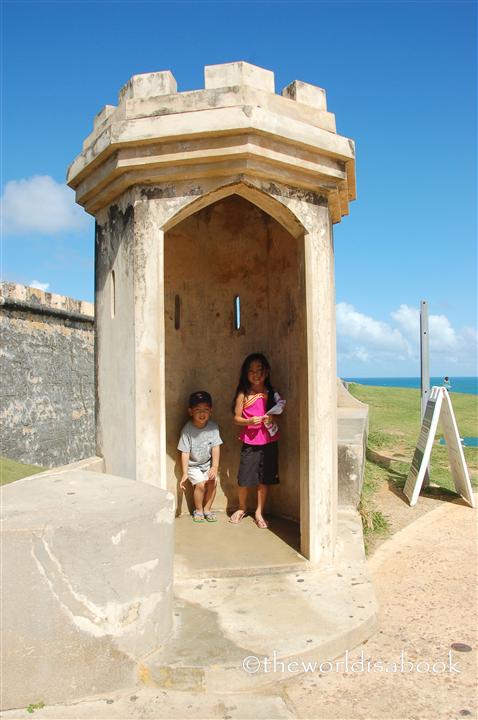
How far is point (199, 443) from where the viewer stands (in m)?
5.43

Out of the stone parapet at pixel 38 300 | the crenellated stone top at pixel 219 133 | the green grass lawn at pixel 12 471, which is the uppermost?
the crenellated stone top at pixel 219 133

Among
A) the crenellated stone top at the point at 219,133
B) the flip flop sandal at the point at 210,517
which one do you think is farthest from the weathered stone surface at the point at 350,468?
the crenellated stone top at the point at 219,133

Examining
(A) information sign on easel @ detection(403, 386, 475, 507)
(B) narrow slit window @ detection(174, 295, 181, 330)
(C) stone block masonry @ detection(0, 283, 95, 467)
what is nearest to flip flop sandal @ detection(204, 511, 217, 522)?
(B) narrow slit window @ detection(174, 295, 181, 330)

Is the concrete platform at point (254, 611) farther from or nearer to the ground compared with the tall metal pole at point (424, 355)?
nearer to the ground

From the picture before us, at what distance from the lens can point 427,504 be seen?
6945 mm

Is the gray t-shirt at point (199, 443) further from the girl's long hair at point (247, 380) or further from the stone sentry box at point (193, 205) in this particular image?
the stone sentry box at point (193, 205)

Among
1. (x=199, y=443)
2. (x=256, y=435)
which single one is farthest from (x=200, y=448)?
(x=256, y=435)

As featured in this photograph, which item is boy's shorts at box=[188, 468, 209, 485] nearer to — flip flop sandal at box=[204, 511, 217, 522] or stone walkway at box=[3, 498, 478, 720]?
flip flop sandal at box=[204, 511, 217, 522]

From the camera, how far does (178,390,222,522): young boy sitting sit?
17.7ft

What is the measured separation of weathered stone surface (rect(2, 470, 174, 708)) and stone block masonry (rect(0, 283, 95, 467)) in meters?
6.69

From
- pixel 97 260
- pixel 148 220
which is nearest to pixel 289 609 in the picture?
pixel 148 220

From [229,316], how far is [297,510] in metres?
2.05

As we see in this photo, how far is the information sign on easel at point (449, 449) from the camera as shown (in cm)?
Result: 683

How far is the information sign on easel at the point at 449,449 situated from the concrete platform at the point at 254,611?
2.26 m
